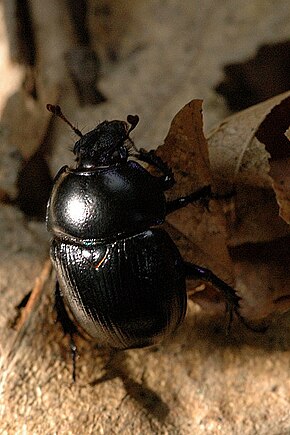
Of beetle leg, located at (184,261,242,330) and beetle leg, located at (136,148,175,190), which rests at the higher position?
beetle leg, located at (136,148,175,190)

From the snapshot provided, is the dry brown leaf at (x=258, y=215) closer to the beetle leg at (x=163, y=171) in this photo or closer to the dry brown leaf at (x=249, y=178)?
the dry brown leaf at (x=249, y=178)

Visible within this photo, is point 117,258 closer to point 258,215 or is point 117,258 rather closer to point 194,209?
point 194,209

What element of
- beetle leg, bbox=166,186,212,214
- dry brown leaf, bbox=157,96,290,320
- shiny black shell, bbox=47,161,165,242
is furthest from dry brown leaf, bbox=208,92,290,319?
shiny black shell, bbox=47,161,165,242

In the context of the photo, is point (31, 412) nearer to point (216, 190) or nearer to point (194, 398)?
point (194, 398)

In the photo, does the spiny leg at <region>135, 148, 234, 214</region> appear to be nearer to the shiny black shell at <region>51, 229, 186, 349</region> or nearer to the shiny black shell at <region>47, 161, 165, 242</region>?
the shiny black shell at <region>47, 161, 165, 242</region>

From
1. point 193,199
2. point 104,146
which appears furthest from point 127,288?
point 104,146

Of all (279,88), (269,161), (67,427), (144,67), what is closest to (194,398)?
(67,427)

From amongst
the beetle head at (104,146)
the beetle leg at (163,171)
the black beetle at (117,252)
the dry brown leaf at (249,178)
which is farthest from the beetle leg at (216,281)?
the beetle head at (104,146)
